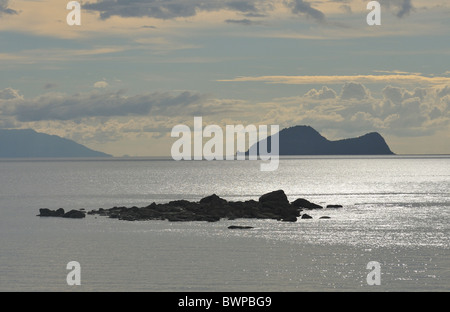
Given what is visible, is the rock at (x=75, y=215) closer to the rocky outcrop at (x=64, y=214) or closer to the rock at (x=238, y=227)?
the rocky outcrop at (x=64, y=214)

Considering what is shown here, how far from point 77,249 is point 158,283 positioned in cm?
1596

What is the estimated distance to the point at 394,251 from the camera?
173ft

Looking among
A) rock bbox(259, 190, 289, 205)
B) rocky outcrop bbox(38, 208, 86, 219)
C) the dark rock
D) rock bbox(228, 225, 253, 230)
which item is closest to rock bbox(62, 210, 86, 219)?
rocky outcrop bbox(38, 208, 86, 219)

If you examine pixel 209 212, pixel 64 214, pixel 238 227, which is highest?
pixel 209 212

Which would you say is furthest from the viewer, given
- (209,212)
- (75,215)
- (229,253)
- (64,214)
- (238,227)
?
(64,214)

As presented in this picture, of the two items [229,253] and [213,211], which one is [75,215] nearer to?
[213,211]

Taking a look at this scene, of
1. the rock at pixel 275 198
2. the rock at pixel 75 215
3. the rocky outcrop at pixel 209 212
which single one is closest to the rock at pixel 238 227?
the rocky outcrop at pixel 209 212

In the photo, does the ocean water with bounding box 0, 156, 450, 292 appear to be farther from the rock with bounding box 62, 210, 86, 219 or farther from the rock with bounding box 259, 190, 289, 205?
the rock with bounding box 259, 190, 289, 205

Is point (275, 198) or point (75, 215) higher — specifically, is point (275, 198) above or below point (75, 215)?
above

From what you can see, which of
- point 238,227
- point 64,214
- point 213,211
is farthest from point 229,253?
point 64,214

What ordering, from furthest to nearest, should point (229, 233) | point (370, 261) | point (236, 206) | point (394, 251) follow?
point (236, 206) → point (229, 233) → point (394, 251) → point (370, 261)
